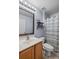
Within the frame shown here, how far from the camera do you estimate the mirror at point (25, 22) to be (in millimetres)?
2807

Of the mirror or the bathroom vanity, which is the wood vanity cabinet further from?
the mirror

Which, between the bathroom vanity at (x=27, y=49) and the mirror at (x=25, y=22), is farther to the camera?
the mirror at (x=25, y=22)

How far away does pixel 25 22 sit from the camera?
3.11 metres

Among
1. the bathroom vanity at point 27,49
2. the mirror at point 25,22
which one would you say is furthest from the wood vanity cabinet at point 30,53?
the mirror at point 25,22

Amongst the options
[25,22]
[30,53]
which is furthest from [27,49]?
[25,22]

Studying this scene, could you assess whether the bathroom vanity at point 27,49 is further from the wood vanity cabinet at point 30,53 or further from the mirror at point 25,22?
the mirror at point 25,22
